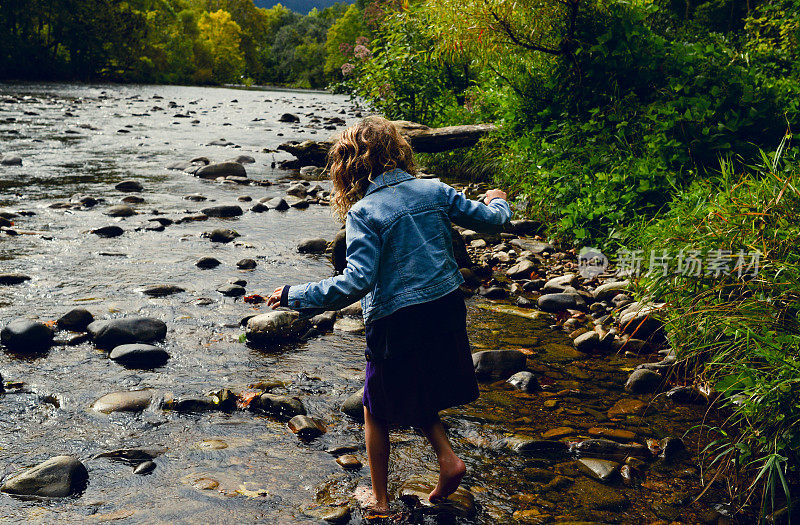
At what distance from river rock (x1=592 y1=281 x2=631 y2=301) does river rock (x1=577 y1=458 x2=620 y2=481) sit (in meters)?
2.52

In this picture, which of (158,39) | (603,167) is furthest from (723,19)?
(158,39)

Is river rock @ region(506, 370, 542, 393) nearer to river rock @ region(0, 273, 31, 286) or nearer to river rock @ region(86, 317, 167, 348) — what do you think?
river rock @ region(86, 317, 167, 348)

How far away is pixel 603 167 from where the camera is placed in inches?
280

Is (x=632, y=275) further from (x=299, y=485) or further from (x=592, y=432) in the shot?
(x=299, y=485)

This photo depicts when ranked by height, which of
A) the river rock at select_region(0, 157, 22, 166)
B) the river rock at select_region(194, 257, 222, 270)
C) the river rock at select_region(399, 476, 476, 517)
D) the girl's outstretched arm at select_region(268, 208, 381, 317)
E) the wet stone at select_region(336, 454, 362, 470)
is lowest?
the wet stone at select_region(336, 454, 362, 470)

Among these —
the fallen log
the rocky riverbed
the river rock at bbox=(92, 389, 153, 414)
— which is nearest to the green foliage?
the rocky riverbed

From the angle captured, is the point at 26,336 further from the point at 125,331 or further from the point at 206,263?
the point at 206,263

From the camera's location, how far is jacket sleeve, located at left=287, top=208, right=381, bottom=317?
248 centimetres

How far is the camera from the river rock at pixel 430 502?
111 inches

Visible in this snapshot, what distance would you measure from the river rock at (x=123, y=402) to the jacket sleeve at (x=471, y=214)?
2.13 metres

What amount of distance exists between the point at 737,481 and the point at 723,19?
2595 cm

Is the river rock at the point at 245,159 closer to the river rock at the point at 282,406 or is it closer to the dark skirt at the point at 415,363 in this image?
the river rock at the point at 282,406

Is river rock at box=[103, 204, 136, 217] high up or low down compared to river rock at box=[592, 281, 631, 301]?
down

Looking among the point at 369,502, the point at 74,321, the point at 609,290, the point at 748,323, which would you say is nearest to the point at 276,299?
the point at 369,502
